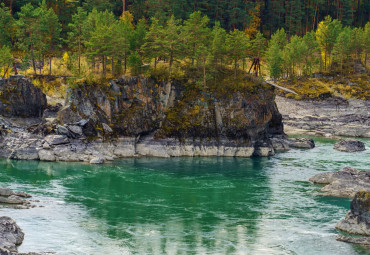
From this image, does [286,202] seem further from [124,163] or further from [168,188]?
[124,163]

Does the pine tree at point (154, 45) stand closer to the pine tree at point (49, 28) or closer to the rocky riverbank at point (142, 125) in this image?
the rocky riverbank at point (142, 125)

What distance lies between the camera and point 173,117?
86375mm

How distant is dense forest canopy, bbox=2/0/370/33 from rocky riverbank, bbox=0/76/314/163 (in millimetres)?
54487

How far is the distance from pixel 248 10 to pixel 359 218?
135m

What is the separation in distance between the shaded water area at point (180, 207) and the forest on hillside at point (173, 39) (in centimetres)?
2013

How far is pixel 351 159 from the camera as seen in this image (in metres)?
83.4

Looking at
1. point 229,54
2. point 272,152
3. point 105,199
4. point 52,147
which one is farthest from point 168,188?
point 229,54

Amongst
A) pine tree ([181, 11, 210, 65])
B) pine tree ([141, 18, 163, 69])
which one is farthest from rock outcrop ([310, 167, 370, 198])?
pine tree ([181, 11, 210, 65])

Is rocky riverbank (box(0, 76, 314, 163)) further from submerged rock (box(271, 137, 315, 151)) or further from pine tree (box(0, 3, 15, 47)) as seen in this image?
pine tree (box(0, 3, 15, 47))

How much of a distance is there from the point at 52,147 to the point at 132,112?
49.0 ft

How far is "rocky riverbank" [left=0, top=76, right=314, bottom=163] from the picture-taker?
7806cm

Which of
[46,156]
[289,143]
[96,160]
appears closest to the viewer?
[96,160]

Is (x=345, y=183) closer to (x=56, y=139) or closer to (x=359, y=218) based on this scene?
(x=359, y=218)

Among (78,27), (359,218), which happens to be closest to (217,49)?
(78,27)
